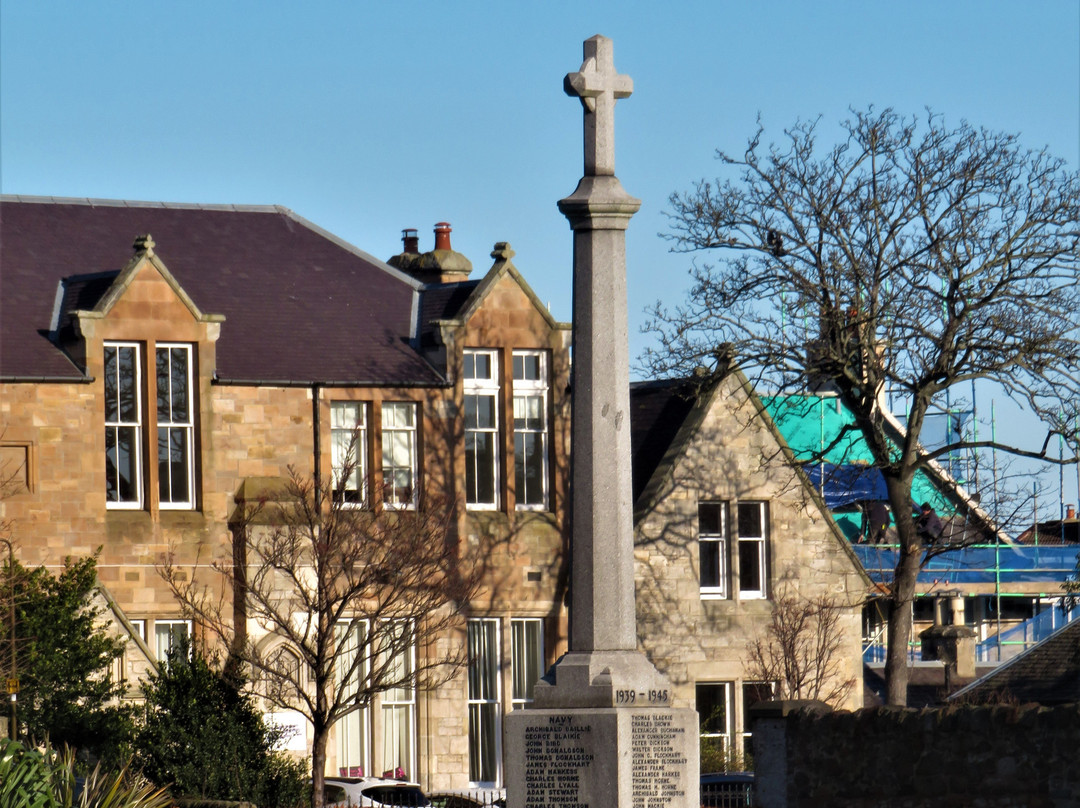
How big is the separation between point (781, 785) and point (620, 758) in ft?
34.2

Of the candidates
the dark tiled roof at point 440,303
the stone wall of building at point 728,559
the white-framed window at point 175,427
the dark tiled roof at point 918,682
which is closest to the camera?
the white-framed window at point 175,427

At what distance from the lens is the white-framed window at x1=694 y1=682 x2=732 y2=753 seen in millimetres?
32312

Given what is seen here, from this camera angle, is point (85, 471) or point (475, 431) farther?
point (475, 431)

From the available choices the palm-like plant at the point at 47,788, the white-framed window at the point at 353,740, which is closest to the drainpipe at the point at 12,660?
the palm-like plant at the point at 47,788

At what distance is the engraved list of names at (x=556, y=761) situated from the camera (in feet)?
45.9

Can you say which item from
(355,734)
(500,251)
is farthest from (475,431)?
(355,734)

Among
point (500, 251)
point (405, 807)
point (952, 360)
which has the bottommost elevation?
point (405, 807)

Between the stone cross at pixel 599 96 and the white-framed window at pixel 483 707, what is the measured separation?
17.2 metres

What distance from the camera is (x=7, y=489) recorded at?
27562 millimetres

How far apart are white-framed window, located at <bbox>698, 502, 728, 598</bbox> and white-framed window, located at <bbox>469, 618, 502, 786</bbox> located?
400 cm

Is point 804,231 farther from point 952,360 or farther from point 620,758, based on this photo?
point 620,758

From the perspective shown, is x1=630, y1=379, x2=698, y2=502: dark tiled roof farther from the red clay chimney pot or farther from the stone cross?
the stone cross

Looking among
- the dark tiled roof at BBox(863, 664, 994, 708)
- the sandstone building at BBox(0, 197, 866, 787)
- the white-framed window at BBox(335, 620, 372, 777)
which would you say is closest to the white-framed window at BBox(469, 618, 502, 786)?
the sandstone building at BBox(0, 197, 866, 787)

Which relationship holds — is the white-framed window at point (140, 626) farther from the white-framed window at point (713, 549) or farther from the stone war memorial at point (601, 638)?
the stone war memorial at point (601, 638)
